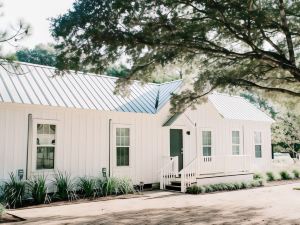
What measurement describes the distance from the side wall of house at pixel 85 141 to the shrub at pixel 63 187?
0.34 m

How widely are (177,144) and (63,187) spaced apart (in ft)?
22.0

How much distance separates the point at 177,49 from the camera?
8750 mm

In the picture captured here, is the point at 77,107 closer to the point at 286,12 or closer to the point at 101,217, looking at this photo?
the point at 101,217

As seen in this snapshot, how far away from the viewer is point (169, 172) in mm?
16688

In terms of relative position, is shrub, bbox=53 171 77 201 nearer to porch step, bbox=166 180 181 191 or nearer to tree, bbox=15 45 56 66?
porch step, bbox=166 180 181 191

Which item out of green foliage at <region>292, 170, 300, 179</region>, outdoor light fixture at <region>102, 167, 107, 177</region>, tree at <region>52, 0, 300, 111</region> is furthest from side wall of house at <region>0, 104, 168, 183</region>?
green foliage at <region>292, 170, 300, 179</region>

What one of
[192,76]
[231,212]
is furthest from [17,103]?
[231,212]

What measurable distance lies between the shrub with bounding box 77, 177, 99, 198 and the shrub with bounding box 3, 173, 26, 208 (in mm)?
2401

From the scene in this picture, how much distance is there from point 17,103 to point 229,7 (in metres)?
8.20

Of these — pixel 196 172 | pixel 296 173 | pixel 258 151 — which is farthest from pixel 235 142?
pixel 196 172

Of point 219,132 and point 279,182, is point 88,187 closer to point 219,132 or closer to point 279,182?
point 219,132

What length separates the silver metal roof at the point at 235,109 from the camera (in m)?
21.1

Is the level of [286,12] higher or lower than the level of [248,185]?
higher

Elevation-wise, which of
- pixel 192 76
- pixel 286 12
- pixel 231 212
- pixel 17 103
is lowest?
pixel 231 212
